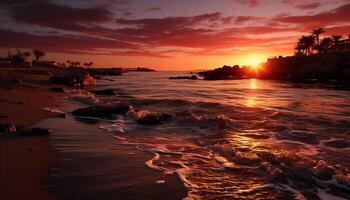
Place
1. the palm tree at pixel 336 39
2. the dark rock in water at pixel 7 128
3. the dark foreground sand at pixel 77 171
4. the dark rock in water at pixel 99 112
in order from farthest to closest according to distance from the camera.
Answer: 1. the palm tree at pixel 336 39
2. the dark rock in water at pixel 99 112
3. the dark rock in water at pixel 7 128
4. the dark foreground sand at pixel 77 171

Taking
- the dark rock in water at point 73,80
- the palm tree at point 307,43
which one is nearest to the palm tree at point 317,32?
the palm tree at point 307,43

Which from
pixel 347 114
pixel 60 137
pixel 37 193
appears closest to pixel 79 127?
pixel 60 137

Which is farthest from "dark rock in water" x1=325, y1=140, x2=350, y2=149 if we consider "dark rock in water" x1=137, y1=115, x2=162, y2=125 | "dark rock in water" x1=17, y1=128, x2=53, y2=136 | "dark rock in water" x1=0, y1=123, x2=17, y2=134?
"dark rock in water" x1=0, y1=123, x2=17, y2=134

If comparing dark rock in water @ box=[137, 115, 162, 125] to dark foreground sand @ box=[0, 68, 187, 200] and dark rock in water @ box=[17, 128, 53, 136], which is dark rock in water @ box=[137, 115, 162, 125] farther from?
dark rock in water @ box=[17, 128, 53, 136]

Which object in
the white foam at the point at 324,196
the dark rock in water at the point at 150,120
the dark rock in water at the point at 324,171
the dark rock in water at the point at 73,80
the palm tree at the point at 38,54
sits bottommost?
the white foam at the point at 324,196

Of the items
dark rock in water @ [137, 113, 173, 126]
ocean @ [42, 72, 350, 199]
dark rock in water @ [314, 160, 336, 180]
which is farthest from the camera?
dark rock in water @ [137, 113, 173, 126]

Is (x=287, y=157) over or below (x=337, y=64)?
below

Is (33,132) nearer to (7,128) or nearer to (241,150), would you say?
(7,128)

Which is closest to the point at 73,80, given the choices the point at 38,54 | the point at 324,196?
the point at 324,196

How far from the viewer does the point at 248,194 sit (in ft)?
17.3

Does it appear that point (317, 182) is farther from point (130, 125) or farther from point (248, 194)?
point (130, 125)

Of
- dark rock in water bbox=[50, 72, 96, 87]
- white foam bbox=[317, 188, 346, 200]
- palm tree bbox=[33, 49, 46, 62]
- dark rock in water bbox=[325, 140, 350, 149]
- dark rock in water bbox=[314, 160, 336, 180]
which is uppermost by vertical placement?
palm tree bbox=[33, 49, 46, 62]

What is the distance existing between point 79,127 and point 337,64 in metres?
67.1

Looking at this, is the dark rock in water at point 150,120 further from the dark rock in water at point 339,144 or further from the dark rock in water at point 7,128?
the dark rock in water at point 339,144
